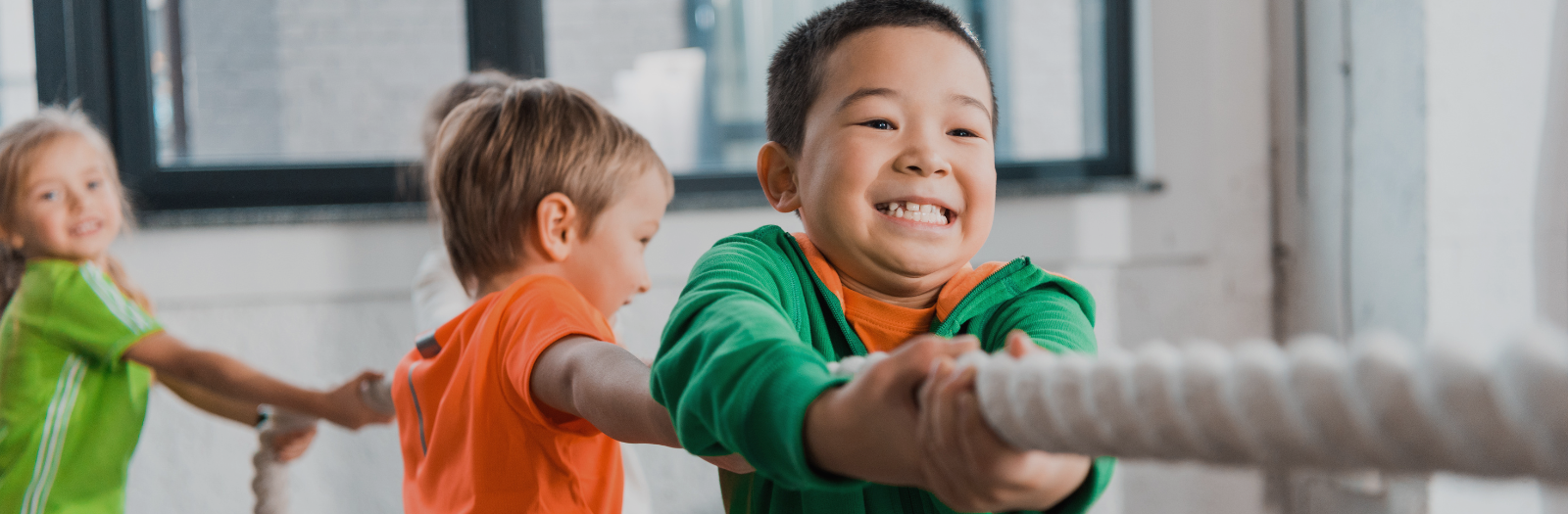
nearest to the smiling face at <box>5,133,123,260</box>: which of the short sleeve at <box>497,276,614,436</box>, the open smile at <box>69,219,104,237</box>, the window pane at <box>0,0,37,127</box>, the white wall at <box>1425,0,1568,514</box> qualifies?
the open smile at <box>69,219,104,237</box>

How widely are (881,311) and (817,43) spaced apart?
181mm

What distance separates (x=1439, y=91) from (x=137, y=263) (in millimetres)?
2027

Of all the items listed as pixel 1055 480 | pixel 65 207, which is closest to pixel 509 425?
pixel 1055 480

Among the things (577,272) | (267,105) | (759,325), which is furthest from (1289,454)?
(267,105)

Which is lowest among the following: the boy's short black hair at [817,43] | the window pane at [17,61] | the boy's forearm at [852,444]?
the boy's forearm at [852,444]

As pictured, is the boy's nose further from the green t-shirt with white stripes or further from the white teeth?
the green t-shirt with white stripes

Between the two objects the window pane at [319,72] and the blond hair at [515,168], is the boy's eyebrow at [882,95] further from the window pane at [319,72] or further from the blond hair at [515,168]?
the window pane at [319,72]

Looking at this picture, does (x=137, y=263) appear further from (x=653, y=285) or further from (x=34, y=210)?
(x=653, y=285)

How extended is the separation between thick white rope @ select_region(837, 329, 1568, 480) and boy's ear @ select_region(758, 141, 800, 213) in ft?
1.28

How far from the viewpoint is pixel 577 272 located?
87cm

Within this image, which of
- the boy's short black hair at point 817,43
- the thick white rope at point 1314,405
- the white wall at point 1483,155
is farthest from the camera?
the white wall at point 1483,155

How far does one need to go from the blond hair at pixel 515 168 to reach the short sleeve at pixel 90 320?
48 centimetres

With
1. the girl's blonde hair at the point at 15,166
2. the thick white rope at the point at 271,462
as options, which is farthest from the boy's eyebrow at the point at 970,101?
the girl's blonde hair at the point at 15,166

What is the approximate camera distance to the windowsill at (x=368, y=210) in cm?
151
